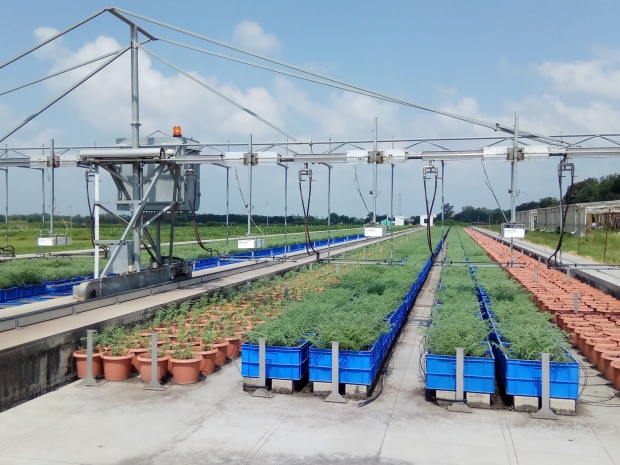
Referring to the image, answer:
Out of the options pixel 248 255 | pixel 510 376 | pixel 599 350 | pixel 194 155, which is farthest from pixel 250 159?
pixel 248 255

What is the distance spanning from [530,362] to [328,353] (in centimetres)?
286

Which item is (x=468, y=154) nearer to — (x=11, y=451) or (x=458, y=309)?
(x=458, y=309)

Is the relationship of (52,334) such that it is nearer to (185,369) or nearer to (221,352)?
(185,369)

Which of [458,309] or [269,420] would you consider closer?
[269,420]

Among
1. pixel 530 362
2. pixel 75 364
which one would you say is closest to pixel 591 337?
pixel 530 362

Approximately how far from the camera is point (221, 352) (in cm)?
1045

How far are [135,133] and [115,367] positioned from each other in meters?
7.47

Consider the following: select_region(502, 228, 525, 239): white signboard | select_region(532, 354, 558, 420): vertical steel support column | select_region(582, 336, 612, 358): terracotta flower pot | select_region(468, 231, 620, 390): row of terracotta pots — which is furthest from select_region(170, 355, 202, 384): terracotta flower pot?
select_region(502, 228, 525, 239): white signboard

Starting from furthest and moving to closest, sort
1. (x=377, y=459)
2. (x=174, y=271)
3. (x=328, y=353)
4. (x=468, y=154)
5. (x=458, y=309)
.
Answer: (x=174, y=271), (x=468, y=154), (x=458, y=309), (x=328, y=353), (x=377, y=459)

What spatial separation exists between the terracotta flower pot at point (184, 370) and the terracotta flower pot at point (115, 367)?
83 centimetres

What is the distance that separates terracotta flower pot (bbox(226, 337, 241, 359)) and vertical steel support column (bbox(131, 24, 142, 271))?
5.02m

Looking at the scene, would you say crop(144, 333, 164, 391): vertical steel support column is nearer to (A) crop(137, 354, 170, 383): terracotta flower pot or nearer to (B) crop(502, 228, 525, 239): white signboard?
(A) crop(137, 354, 170, 383): terracotta flower pot

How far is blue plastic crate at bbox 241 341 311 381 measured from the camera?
875 centimetres

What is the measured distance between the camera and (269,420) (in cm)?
766
